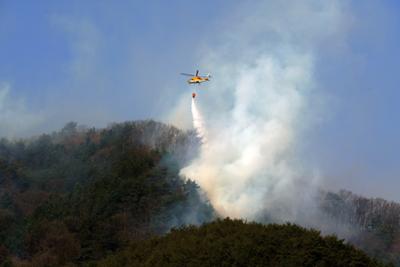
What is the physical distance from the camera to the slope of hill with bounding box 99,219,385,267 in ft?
158

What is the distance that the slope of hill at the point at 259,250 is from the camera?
158 ft

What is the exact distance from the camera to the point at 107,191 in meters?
116

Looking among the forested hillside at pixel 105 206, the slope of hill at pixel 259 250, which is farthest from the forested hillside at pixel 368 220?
the slope of hill at pixel 259 250

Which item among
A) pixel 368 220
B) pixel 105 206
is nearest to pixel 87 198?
pixel 105 206

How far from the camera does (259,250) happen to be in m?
48.7

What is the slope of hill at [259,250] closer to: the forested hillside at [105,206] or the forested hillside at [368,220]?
the forested hillside at [105,206]

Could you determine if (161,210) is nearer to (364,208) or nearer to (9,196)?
(9,196)

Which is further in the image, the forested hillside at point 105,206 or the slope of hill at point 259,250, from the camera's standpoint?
the forested hillside at point 105,206

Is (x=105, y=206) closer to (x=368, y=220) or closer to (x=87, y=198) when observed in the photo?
(x=87, y=198)

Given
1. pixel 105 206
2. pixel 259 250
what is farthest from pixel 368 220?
pixel 259 250

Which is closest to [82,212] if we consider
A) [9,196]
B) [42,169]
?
[9,196]

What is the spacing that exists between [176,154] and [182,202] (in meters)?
26.7

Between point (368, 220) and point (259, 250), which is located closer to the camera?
point (259, 250)

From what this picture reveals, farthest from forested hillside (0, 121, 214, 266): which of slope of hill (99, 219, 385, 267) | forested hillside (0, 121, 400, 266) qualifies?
slope of hill (99, 219, 385, 267)
